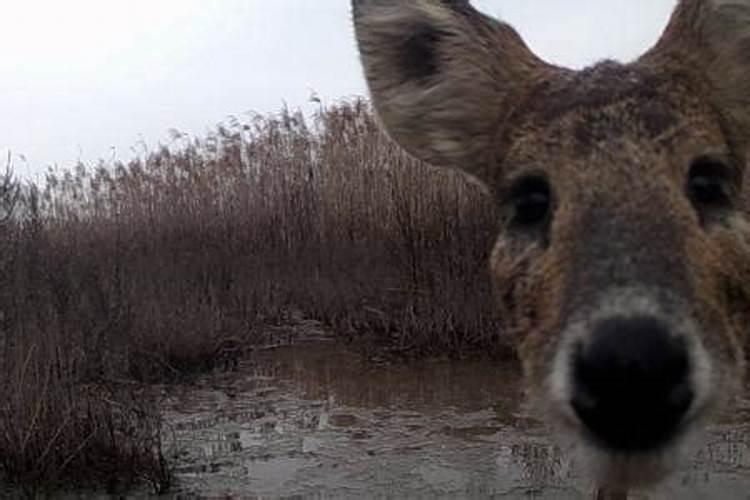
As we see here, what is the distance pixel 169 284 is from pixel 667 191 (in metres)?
12.9

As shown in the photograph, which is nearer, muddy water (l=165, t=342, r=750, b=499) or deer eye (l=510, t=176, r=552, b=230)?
deer eye (l=510, t=176, r=552, b=230)

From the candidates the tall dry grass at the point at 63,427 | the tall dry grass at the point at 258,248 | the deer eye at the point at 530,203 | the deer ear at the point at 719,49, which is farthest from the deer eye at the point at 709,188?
the tall dry grass at the point at 258,248

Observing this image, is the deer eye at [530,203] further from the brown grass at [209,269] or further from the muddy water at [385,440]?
the brown grass at [209,269]

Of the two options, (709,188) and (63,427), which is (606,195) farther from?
(63,427)

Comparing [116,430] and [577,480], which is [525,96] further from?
[116,430]

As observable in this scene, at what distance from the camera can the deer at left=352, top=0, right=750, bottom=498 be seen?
2807mm

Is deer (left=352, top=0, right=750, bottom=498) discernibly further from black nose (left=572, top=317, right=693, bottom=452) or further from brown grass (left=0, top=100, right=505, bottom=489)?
brown grass (left=0, top=100, right=505, bottom=489)

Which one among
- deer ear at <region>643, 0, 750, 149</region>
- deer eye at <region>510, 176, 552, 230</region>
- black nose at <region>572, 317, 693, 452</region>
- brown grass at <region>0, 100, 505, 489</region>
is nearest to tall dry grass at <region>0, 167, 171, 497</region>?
brown grass at <region>0, 100, 505, 489</region>

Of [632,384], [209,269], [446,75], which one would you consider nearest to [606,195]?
[632,384]

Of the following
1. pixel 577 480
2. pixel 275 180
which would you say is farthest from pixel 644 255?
pixel 275 180

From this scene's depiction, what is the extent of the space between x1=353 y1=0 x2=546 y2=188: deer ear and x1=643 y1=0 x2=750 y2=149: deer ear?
2.08 ft

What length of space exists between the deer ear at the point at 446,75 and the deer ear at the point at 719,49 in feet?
2.08

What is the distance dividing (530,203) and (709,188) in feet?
2.01

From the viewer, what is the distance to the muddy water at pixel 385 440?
823cm
